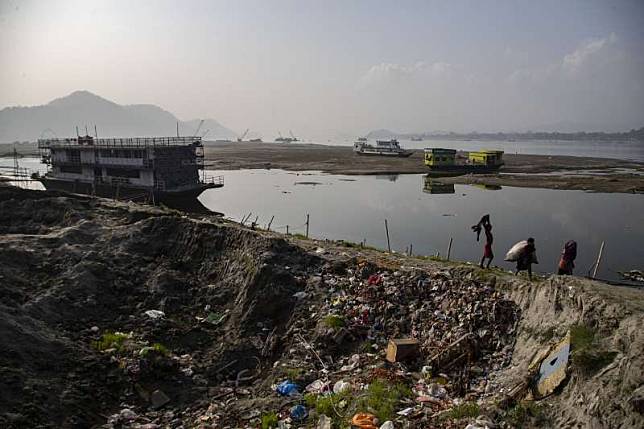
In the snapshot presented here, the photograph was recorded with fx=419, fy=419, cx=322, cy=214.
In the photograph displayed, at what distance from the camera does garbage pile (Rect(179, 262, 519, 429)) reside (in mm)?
7500

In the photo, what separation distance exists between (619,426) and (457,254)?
53.8 feet

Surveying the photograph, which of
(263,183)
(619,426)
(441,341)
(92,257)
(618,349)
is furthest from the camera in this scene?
(263,183)

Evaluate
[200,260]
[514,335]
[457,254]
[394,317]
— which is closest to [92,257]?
[200,260]

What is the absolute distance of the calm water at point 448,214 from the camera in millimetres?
23078

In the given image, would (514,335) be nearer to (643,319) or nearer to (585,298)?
(585,298)

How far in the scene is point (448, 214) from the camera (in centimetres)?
3209

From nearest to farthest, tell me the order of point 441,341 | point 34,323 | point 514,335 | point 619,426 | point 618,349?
point 619,426, point 618,349, point 514,335, point 441,341, point 34,323

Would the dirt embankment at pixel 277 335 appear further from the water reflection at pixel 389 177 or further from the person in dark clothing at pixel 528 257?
the water reflection at pixel 389 177

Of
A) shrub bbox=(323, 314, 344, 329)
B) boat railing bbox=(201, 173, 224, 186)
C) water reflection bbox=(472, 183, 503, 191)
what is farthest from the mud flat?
shrub bbox=(323, 314, 344, 329)

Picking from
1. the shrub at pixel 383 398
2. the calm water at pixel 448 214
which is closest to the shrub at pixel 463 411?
the shrub at pixel 383 398

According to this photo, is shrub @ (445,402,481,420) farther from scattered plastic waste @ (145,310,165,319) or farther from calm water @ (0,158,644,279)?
calm water @ (0,158,644,279)

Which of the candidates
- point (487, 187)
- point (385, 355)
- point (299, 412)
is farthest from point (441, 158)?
point (299, 412)

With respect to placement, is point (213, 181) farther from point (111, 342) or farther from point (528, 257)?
point (528, 257)

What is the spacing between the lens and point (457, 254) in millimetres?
21531
